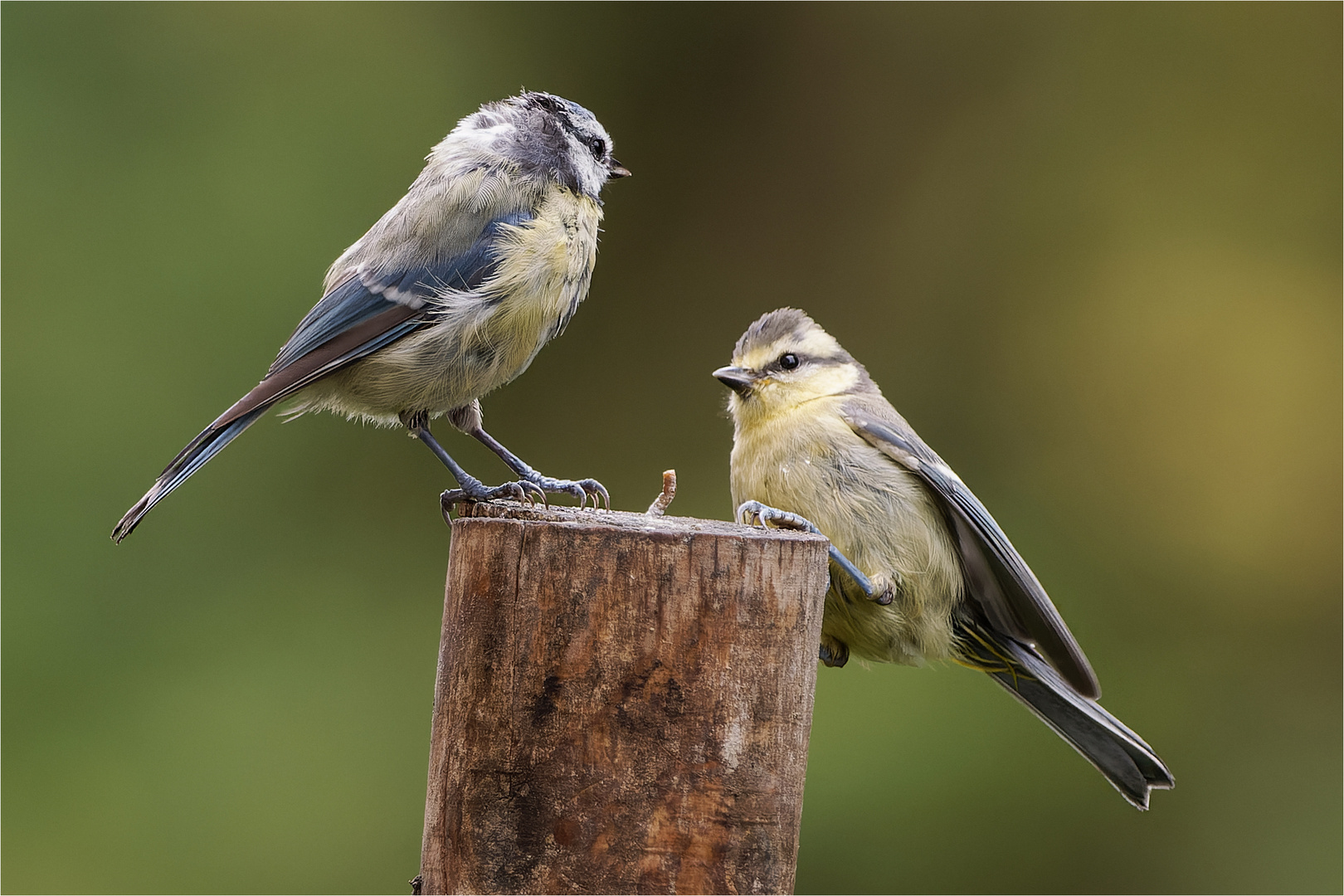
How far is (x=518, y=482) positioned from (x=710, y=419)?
2300mm

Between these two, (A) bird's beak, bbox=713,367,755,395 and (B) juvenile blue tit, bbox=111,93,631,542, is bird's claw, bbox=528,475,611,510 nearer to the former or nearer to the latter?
(B) juvenile blue tit, bbox=111,93,631,542

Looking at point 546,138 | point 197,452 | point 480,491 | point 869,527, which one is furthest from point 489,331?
point 869,527

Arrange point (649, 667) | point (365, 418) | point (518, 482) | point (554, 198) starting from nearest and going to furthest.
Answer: point (649, 667) → point (518, 482) → point (554, 198) → point (365, 418)

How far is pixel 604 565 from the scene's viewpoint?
5.17ft

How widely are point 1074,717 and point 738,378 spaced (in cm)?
117

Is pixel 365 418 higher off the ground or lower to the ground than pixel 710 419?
lower

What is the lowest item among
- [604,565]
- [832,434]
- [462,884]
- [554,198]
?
[462,884]

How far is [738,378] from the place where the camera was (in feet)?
→ 9.75

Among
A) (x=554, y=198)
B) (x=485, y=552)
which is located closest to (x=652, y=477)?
(x=554, y=198)

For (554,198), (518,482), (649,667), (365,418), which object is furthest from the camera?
(365,418)

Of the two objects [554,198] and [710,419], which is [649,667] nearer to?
[554,198]

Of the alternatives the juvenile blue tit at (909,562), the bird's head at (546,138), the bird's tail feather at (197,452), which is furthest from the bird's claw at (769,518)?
the bird's tail feather at (197,452)

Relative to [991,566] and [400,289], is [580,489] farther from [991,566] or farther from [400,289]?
[991,566]

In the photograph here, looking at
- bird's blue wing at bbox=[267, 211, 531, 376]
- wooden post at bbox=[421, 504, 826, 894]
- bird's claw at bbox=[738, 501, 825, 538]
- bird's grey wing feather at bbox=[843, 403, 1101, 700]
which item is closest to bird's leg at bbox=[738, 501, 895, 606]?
bird's claw at bbox=[738, 501, 825, 538]
